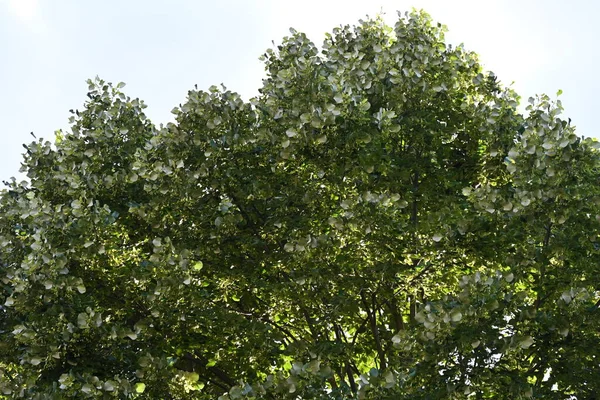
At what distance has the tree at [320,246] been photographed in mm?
7262

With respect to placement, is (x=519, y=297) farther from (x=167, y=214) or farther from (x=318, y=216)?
(x=167, y=214)

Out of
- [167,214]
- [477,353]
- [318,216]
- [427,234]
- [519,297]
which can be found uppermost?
[167,214]

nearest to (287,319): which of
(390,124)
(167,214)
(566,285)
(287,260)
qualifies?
(287,260)

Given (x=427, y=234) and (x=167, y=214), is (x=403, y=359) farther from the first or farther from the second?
(x=167, y=214)

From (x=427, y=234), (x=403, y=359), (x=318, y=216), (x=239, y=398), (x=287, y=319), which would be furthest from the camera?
(x=287, y=319)

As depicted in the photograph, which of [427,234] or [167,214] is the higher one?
[167,214]

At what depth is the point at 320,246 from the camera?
8.27 m

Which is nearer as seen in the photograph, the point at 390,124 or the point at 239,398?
the point at 239,398

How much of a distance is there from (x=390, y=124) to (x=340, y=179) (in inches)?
38.6

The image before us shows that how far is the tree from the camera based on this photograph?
7.26 metres

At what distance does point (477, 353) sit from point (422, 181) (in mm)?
2901

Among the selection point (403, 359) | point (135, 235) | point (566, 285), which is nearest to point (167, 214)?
point (135, 235)

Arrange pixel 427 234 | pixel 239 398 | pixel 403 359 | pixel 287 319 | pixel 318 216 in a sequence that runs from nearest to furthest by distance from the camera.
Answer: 1. pixel 239 398
2. pixel 403 359
3. pixel 427 234
4. pixel 318 216
5. pixel 287 319

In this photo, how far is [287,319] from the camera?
32.1ft
